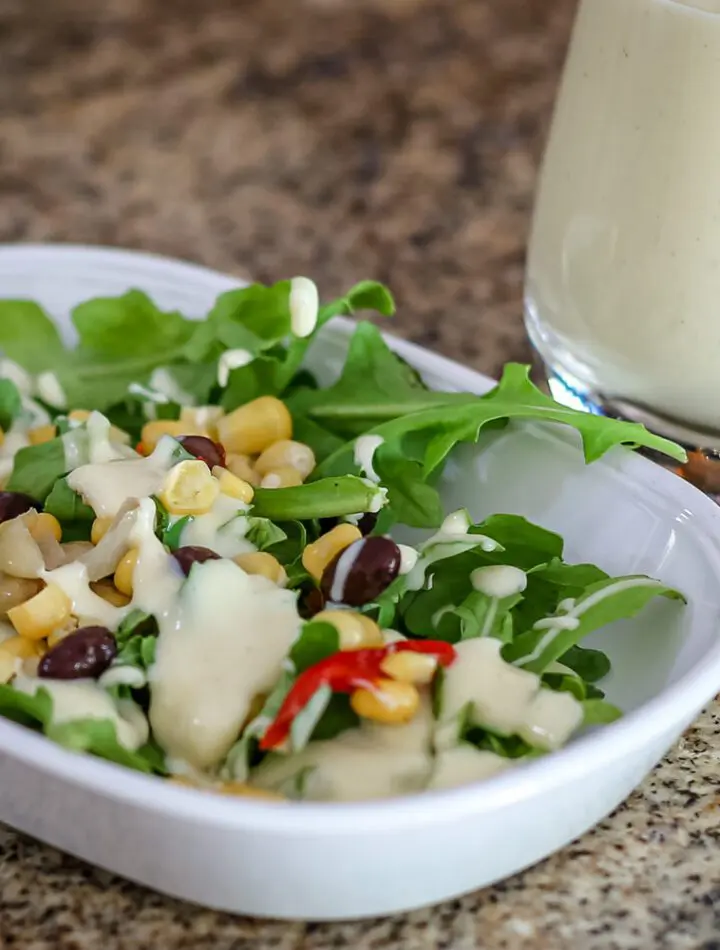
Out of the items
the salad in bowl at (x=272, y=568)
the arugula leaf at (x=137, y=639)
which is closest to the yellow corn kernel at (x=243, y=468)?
the salad in bowl at (x=272, y=568)

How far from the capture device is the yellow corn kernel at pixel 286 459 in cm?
97

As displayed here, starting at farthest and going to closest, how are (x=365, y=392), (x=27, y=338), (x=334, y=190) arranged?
(x=334, y=190) → (x=27, y=338) → (x=365, y=392)

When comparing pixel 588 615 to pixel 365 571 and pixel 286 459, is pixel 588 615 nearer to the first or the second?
pixel 365 571

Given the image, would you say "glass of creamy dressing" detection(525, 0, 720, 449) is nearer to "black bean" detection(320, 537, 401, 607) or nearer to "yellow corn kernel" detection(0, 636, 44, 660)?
"black bean" detection(320, 537, 401, 607)

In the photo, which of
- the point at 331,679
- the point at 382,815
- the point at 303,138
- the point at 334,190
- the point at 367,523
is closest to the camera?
the point at 382,815

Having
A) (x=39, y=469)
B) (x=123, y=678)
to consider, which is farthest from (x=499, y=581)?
(x=39, y=469)

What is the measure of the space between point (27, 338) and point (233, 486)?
35cm

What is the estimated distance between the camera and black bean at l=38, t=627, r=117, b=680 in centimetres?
74

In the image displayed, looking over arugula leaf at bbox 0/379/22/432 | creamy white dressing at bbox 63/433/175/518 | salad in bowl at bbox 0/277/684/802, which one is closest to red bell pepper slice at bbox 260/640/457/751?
salad in bowl at bbox 0/277/684/802

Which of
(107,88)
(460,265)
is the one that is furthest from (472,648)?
(107,88)

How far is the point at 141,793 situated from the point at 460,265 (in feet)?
3.37

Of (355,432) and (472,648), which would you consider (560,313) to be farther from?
(472,648)

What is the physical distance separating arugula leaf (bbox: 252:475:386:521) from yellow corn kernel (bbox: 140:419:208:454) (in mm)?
120

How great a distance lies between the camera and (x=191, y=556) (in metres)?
0.80
